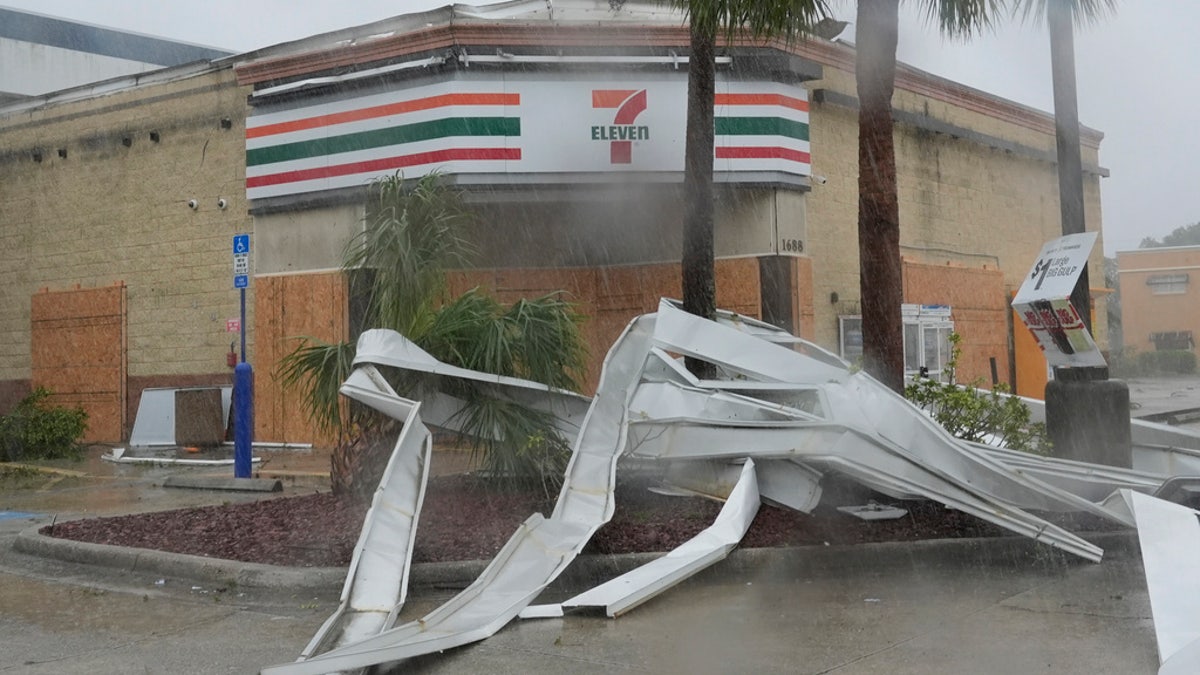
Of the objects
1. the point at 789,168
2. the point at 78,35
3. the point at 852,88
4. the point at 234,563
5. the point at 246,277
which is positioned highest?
the point at 78,35

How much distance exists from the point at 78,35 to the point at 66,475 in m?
24.2

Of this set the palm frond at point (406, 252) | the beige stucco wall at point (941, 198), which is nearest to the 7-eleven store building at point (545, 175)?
the beige stucco wall at point (941, 198)

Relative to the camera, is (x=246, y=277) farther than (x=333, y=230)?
No

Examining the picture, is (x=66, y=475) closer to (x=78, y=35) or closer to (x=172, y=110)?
(x=172, y=110)

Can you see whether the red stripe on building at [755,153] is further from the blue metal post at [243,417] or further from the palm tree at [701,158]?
the blue metal post at [243,417]

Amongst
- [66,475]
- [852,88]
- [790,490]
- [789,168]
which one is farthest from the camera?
[852,88]

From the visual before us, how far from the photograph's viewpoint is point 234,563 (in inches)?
320

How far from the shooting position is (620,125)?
1608 cm

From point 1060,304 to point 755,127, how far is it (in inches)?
322

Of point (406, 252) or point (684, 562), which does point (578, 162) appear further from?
point (684, 562)

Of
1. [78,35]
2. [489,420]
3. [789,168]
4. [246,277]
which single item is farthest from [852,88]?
[78,35]

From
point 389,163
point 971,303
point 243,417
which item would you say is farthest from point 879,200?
point 971,303

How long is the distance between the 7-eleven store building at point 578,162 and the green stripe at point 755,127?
0.9 inches

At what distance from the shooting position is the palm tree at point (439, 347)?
31.6ft
